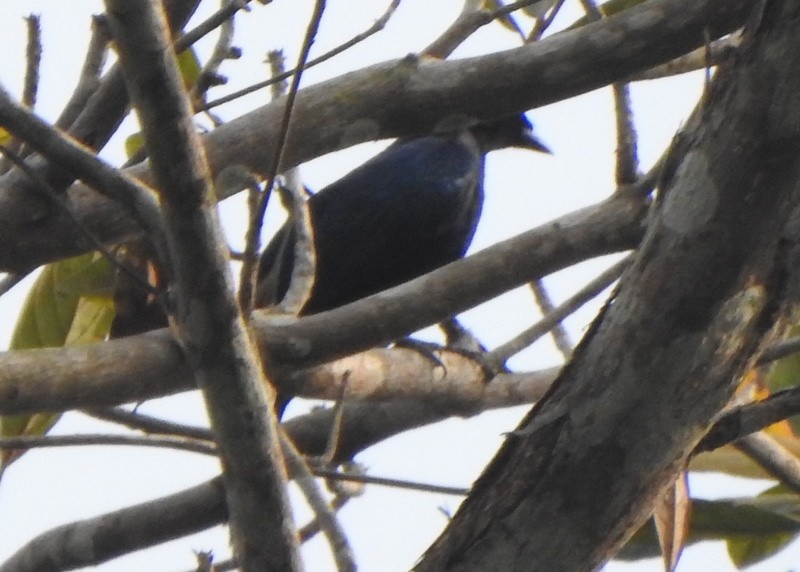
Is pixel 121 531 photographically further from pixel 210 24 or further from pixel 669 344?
pixel 669 344

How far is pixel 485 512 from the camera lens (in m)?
1.99

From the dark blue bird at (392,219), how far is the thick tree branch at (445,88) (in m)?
2.23

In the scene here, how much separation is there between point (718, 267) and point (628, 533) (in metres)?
0.47

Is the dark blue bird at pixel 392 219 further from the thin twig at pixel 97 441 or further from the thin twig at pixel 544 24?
the thin twig at pixel 97 441

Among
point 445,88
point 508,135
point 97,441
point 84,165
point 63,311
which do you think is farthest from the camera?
point 508,135

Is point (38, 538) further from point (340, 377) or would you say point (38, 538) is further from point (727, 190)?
point (727, 190)

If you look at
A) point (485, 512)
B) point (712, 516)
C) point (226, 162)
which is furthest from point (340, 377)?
point (712, 516)

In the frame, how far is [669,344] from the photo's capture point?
1.88 meters

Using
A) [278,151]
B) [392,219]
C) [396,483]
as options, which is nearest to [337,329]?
[396,483]

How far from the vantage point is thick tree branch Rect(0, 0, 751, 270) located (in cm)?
259

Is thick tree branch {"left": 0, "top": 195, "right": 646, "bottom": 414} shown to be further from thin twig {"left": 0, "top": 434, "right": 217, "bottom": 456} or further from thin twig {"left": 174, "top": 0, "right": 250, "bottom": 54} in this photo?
thin twig {"left": 174, "top": 0, "right": 250, "bottom": 54}

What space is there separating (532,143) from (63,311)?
11.5 feet

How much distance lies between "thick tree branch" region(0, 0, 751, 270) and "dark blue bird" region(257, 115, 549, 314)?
87.6 inches

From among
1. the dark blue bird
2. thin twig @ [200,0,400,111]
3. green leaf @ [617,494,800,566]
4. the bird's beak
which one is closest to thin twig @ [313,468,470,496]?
thin twig @ [200,0,400,111]
